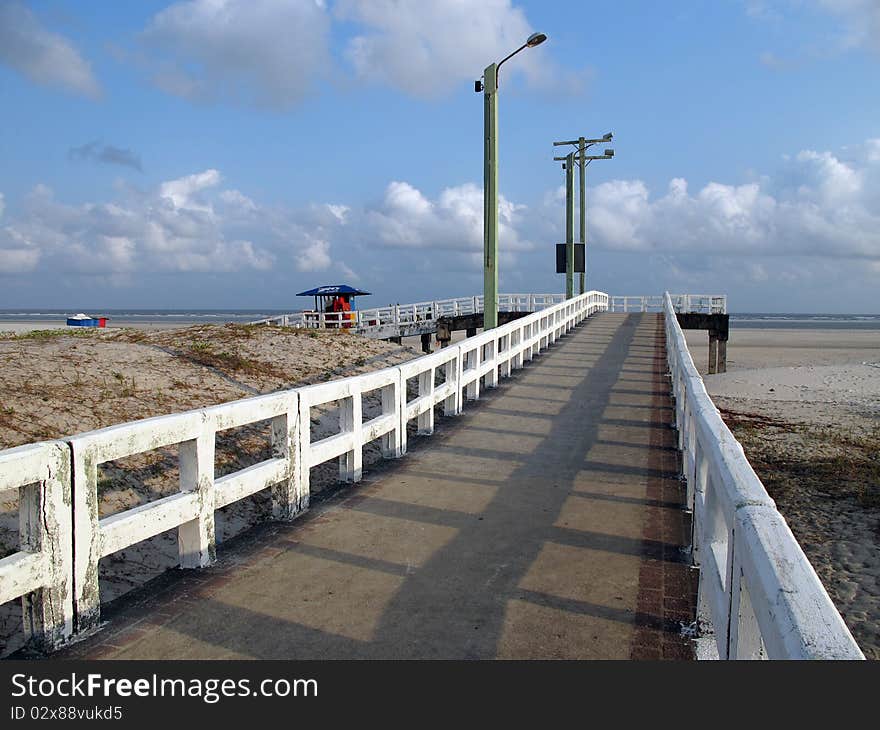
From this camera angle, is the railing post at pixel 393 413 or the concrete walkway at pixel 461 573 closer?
the concrete walkway at pixel 461 573

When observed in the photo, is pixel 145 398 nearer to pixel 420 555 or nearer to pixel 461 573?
pixel 420 555

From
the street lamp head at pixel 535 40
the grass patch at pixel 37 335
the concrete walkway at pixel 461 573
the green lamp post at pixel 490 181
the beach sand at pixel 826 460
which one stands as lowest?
the beach sand at pixel 826 460

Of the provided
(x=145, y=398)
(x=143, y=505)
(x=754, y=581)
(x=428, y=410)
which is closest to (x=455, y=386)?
(x=428, y=410)

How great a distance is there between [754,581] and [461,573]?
8.15 ft

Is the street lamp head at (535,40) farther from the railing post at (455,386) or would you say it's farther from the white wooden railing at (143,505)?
the white wooden railing at (143,505)

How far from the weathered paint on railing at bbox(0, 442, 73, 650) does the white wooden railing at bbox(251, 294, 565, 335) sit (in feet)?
81.7

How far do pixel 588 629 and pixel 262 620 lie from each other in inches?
71.1

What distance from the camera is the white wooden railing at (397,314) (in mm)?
31656

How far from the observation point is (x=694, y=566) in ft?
16.6

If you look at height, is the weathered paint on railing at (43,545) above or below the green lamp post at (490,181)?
below

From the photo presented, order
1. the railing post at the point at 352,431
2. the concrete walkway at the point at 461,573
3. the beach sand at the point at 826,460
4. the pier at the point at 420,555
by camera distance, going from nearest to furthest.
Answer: the pier at the point at 420,555
the concrete walkway at the point at 461,573
the railing post at the point at 352,431
the beach sand at the point at 826,460

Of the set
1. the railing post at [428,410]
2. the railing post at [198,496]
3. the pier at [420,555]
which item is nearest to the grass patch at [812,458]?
the pier at [420,555]

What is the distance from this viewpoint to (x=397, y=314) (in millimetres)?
34094

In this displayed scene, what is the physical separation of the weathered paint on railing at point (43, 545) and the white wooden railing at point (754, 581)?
333cm
